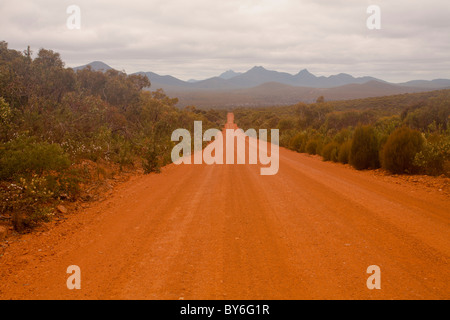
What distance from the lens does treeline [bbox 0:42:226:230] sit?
25.7 ft

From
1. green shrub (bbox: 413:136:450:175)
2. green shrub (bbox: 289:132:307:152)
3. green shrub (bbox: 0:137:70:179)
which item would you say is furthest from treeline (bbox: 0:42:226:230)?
green shrub (bbox: 413:136:450:175)

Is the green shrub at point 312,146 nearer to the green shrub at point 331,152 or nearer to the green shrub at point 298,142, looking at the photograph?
the green shrub at point 298,142

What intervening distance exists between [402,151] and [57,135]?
1280cm

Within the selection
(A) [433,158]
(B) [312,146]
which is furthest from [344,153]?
(B) [312,146]

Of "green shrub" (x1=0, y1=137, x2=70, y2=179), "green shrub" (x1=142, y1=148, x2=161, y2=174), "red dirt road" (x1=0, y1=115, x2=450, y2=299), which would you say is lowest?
"red dirt road" (x1=0, y1=115, x2=450, y2=299)

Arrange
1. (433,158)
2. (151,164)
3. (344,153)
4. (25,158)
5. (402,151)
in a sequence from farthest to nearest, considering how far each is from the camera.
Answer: (344,153) < (151,164) < (402,151) < (433,158) < (25,158)

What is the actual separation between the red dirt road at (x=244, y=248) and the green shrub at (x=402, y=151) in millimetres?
2744

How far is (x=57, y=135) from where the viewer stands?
13375 millimetres

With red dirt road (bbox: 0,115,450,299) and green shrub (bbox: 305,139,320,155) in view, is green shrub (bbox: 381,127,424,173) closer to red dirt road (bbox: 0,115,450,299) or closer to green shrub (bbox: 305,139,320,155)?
red dirt road (bbox: 0,115,450,299)

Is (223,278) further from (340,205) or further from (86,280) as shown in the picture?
(340,205)

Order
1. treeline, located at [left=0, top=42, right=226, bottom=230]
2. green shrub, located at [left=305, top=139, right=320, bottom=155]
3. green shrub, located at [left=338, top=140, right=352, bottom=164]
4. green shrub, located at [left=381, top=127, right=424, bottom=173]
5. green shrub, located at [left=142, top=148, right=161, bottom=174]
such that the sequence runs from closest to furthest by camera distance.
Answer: treeline, located at [left=0, top=42, right=226, bottom=230] < green shrub, located at [left=381, top=127, right=424, bottom=173] < green shrub, located at [left=142, top=148, right=161, bottom=174] < green shrub, located at [left=338, top=140, right=352, bottom=164] < green shrub, located at [left=305, top=139, right=320, bottom=155]

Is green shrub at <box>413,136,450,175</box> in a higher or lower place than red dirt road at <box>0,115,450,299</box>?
higher

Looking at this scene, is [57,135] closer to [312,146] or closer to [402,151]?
[402,151]
